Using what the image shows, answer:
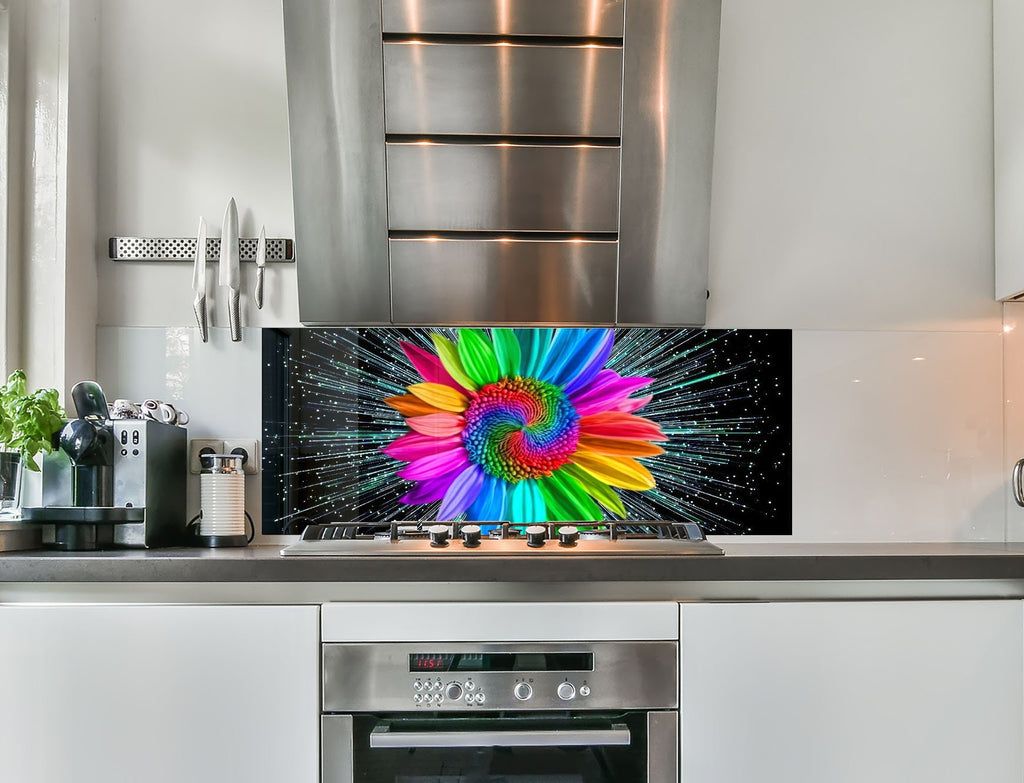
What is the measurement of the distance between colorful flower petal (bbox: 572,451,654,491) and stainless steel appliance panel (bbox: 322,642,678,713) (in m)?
0.62

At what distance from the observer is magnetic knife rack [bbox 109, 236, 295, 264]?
2031 mm

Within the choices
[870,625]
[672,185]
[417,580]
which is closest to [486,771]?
[417,580]

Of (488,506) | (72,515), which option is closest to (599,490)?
(488,506)

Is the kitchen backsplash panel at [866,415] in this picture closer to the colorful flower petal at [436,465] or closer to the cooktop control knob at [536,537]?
the colorful flower petal at [436,465]

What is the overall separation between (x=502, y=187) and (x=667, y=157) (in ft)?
1.25

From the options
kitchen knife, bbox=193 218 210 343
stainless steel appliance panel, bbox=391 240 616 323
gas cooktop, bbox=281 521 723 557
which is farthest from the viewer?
kitchen knife, bbox=193 218 210 343

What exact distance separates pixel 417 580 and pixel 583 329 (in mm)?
847

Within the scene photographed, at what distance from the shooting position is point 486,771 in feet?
4.88

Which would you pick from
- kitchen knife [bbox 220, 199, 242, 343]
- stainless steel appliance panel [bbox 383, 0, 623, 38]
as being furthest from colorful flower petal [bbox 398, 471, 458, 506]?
stainless steel appliance panel [bbox 383, 0, 623, 38]

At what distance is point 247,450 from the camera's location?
204 cm

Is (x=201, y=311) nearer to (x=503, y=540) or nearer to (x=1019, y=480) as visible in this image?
(x=503, y=540)

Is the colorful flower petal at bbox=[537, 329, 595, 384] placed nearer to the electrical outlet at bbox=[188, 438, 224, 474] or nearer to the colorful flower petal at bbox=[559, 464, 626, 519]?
the colorful flower petal at bbox=[559, 464, 626, 519]

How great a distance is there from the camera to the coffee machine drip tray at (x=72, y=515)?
5.47ft

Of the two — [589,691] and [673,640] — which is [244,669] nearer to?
[589,691]
